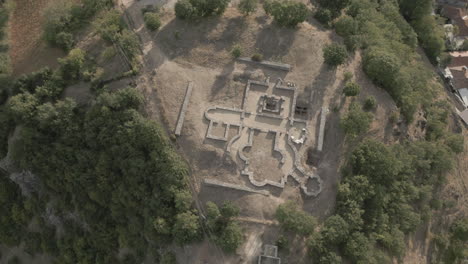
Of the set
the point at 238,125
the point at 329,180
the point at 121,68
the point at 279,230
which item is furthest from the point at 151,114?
the point at 329,180

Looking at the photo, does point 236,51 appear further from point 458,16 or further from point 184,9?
point 458,16

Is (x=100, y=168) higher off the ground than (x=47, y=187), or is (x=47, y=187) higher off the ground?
(x=100, y=168)

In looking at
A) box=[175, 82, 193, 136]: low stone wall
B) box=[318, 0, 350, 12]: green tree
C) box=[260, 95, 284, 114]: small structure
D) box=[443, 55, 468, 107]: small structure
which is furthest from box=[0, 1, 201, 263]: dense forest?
box=[443, 55, 468, 107]: small structure

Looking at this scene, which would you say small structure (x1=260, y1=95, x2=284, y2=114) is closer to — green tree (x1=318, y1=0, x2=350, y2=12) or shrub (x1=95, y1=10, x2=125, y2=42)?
green tree (x1=318, y1=0, x2=350, y2=12)

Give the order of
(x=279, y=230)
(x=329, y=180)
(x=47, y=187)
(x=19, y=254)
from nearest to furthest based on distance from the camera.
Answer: (x=279, y=230) → (x=329, y=180) → (x=47, y=187) → (x=19, y=254)

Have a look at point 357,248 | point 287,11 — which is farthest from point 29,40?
point 357,248

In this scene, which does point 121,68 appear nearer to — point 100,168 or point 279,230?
point 100,168

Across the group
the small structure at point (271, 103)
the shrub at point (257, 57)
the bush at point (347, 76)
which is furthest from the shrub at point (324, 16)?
the small structure at point (271, 103)
